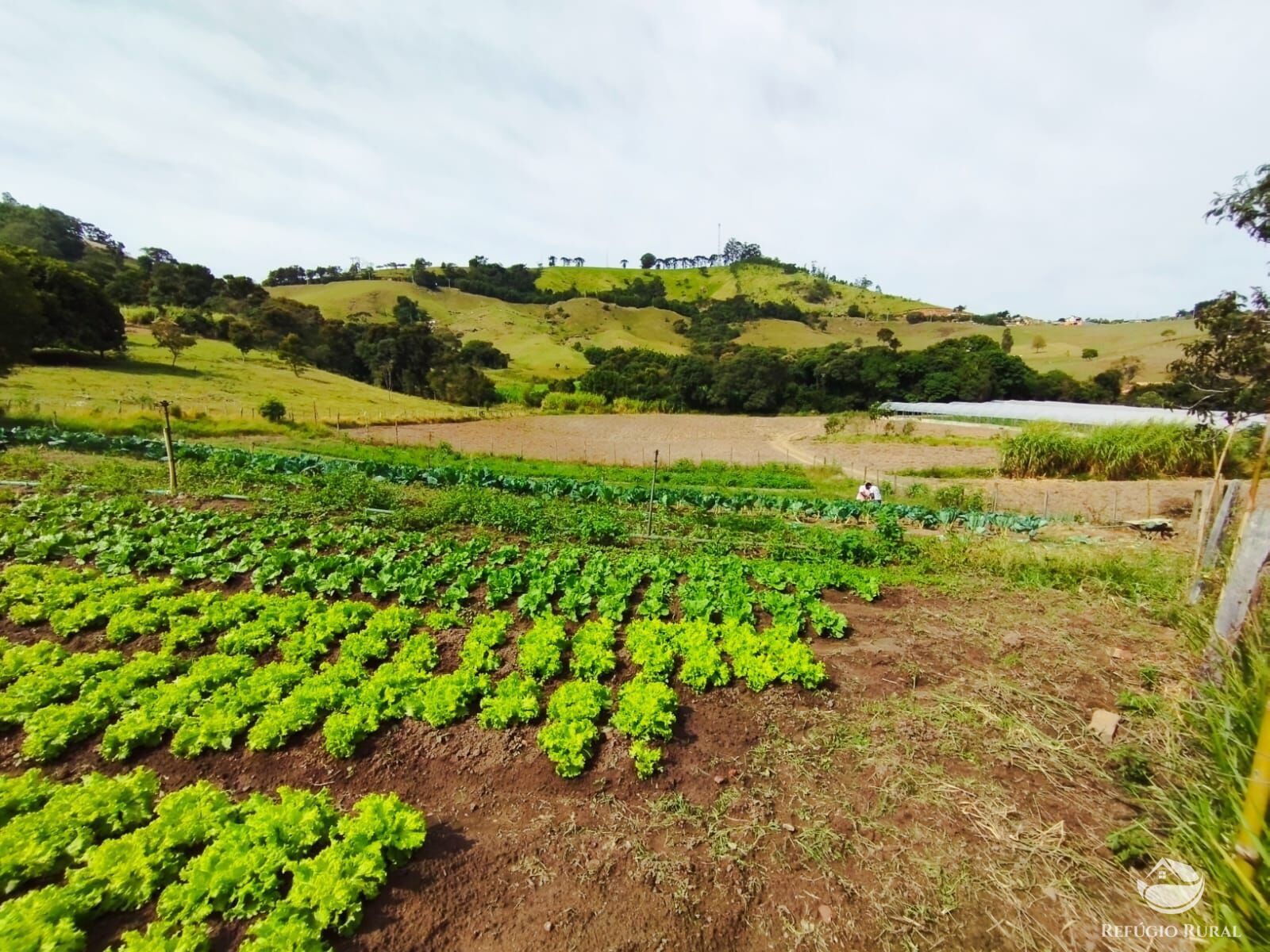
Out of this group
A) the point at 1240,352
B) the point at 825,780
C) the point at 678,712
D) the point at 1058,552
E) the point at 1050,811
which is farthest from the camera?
the point at 1240,352

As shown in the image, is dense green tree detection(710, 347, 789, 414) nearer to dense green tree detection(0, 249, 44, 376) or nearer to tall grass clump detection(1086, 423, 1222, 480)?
tall grass clump detection(1086, 423, 1222, 480)

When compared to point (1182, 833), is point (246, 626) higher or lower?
lower

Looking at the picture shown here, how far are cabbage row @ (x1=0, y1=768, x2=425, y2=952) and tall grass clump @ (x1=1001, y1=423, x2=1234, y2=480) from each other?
1200 inches

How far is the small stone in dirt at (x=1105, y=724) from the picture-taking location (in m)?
5.58

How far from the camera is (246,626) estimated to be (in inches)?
300

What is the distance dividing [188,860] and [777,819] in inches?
184

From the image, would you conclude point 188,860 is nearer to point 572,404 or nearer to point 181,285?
point 572,404

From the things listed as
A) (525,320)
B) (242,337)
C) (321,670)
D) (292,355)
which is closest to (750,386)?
(292,355)

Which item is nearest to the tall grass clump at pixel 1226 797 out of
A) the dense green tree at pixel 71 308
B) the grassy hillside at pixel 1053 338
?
the dense green tree at pixel 71 308

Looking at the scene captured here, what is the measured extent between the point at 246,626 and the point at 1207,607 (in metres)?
12.4

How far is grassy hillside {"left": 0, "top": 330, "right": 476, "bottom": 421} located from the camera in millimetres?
35156

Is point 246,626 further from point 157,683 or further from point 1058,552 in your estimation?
point 1058,552

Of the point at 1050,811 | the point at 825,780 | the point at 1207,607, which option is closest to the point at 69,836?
the point at 825,780

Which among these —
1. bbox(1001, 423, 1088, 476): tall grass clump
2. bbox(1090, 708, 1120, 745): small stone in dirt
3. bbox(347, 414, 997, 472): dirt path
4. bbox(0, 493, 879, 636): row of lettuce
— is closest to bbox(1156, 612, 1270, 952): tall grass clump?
bbox(1090, 708, 1120, 745): small stone in dirt
